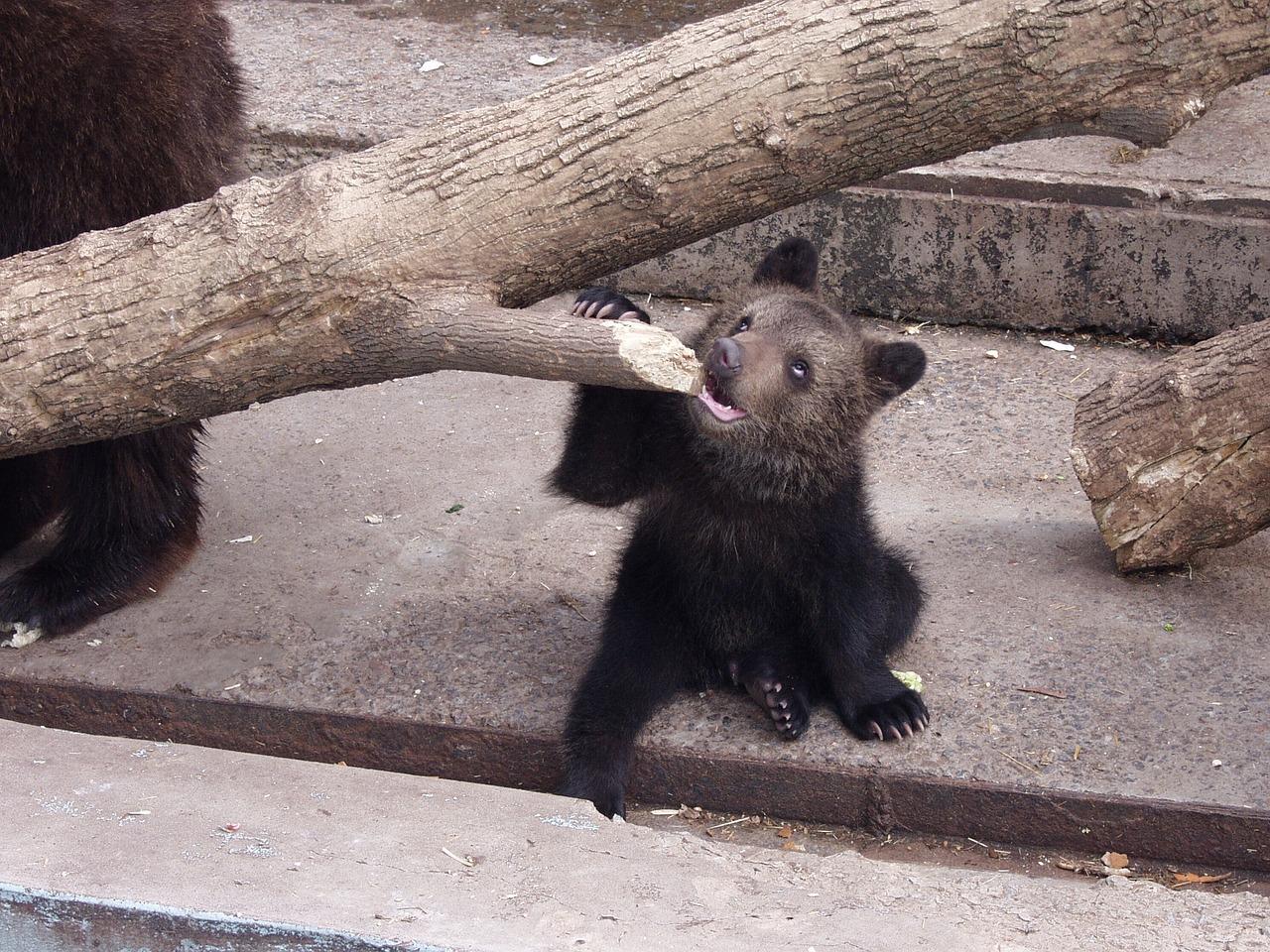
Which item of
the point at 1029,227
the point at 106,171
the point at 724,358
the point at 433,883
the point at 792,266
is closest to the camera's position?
the point at 433,883

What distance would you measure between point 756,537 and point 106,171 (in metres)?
2.36

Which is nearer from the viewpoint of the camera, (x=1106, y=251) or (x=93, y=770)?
(x=93, y=770)

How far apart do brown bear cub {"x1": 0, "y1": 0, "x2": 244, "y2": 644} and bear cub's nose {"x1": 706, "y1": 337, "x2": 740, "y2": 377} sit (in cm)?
189

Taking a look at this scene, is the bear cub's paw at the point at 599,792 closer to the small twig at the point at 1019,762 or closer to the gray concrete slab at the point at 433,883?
the gray concrete slab at the point at 433,883

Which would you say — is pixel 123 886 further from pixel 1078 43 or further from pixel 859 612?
pixel 1078 43

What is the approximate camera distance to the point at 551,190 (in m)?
3.62

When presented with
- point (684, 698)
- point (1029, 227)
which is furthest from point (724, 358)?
point (1029, 227)

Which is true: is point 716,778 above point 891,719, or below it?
below

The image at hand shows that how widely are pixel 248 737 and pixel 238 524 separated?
1.31 meters

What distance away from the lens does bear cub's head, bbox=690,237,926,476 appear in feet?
14.5

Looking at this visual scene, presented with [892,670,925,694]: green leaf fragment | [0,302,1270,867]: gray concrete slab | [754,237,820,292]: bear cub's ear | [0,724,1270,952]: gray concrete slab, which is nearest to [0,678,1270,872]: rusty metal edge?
[0,302,1270,867]: gray concrete slab

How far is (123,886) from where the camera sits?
10.3 feet

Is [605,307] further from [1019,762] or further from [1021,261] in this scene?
[1021,261]

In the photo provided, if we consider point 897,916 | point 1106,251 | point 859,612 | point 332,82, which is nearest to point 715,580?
point 859,612
